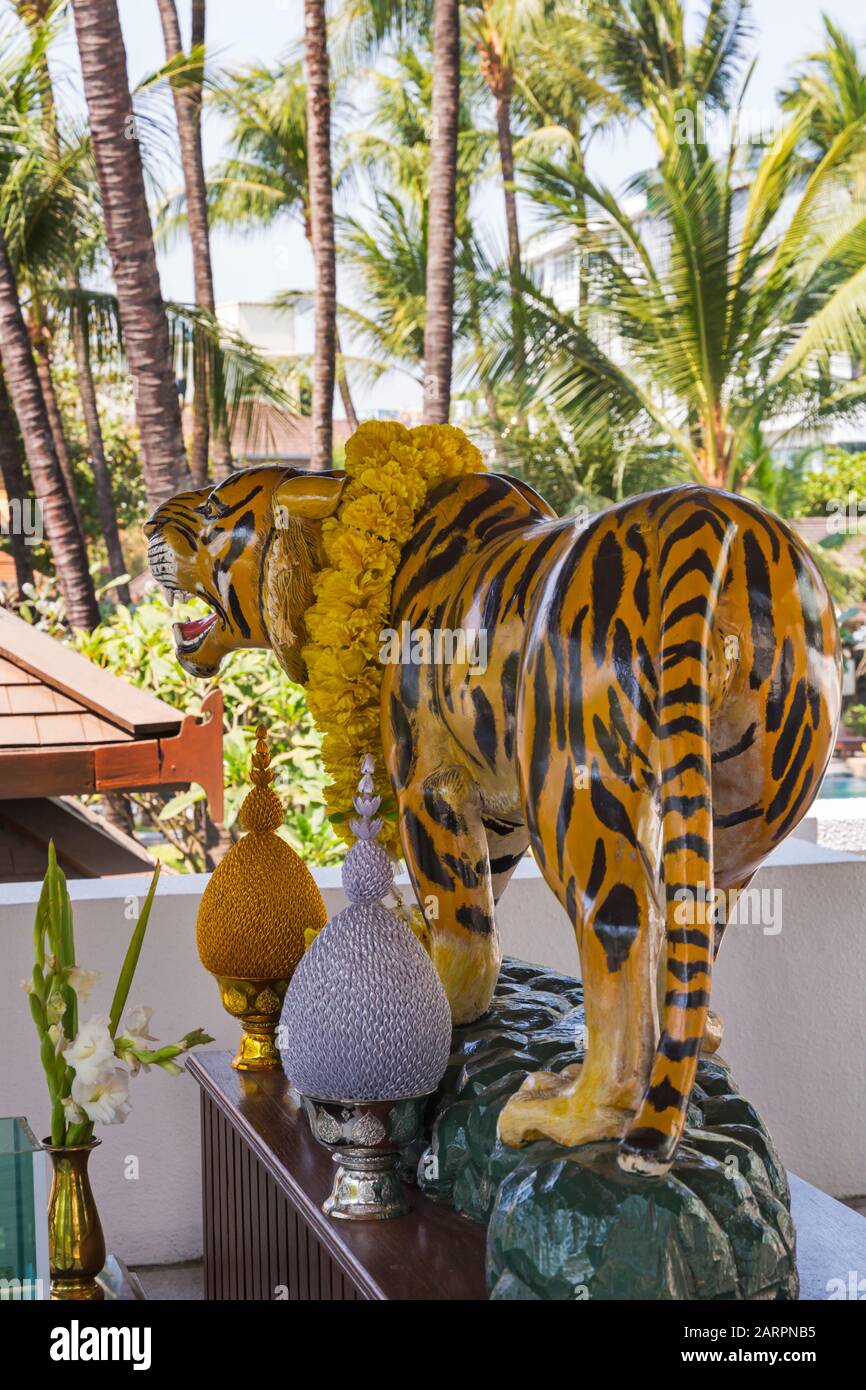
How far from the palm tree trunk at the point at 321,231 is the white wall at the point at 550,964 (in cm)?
603

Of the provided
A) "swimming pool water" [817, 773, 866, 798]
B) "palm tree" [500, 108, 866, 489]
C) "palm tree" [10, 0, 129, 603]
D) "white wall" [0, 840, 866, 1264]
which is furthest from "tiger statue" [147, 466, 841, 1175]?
"swimming pool water" [817, 773, 866, 798]

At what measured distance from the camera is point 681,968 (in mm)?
1319

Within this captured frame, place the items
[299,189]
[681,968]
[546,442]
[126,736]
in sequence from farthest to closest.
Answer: [299,189] → [546,442] → [126,736] → [681,968]

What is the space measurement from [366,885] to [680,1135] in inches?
18.0

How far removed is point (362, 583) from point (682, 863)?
0.64m

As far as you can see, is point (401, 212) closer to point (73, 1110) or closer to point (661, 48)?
point (661, 48)

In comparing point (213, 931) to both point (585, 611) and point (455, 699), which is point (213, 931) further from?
point (585, 611)

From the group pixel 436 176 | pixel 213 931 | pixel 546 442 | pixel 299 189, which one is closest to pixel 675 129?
pixel 546 442

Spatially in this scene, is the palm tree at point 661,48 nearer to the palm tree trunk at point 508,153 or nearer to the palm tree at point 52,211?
the palm tree trunk at point 508,153

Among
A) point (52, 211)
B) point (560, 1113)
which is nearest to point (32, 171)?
point (52, 211)

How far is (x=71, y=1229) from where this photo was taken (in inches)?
71.9

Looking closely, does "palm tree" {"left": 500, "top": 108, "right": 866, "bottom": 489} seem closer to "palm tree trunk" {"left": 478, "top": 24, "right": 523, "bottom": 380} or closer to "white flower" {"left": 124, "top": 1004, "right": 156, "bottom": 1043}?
"palm tree trunk" {"left": 478, "top": 24, "right": 523, "bottom": 380}

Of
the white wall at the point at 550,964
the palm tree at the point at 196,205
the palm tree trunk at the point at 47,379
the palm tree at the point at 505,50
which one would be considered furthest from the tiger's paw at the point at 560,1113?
the palm tree at the point at 505,50

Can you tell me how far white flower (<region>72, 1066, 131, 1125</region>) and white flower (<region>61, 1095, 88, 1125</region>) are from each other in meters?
0.02
